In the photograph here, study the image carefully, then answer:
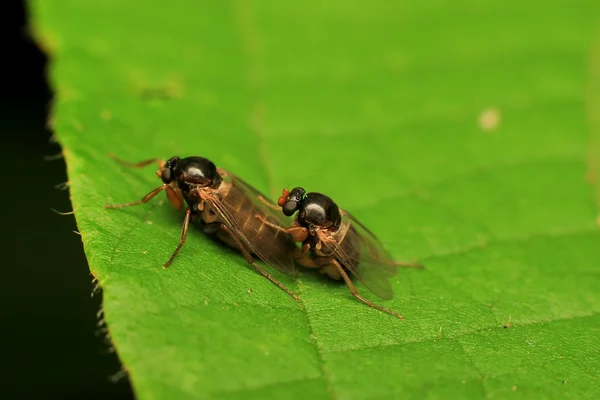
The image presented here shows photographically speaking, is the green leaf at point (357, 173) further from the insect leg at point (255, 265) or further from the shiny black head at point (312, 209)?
the shiny black head at point (312, 209)

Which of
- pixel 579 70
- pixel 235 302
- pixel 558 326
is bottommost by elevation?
pixel 558 326

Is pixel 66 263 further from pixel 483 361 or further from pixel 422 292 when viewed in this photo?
pixel 483 361

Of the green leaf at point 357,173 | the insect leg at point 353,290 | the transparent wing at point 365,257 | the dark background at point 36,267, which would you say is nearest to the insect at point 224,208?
the green leaf at point 357,173

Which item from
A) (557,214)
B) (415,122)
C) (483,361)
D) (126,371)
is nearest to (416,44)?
(415,122)

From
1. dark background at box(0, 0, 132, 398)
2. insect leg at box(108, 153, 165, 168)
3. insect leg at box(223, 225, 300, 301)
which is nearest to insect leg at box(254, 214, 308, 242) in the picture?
insect leg at box(223, 225, 300, 301)

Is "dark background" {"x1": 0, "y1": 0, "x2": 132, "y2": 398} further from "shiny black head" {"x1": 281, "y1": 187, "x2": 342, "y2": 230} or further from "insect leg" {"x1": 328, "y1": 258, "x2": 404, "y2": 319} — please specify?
"insect leg" {"x1": 328, "y1": 258, "x2": 404, "y2": 319}
